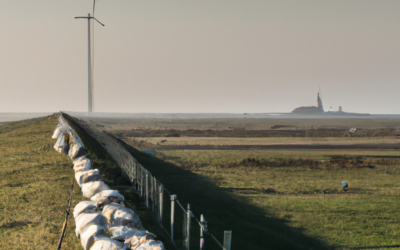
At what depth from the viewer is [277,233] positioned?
13.2 m

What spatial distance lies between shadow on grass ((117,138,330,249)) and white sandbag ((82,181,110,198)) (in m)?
2.74

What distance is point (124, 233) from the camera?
700 centimetres

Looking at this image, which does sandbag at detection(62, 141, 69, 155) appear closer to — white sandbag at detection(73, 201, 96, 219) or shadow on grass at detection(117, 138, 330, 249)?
shadow on grass at detection(117, 138, 330, 249)

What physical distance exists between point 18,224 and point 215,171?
792 inches

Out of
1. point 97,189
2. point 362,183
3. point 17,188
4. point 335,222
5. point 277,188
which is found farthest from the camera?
point 362,183

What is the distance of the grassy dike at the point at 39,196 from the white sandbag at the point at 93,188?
34 centimetres

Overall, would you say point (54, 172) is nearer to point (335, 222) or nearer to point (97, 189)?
point (97, 189)

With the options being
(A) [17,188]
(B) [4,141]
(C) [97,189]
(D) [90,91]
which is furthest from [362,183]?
(D) [90,91]

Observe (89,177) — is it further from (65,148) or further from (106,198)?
(65,148)

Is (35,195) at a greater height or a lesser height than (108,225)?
lesser

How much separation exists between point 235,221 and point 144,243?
8776 mm

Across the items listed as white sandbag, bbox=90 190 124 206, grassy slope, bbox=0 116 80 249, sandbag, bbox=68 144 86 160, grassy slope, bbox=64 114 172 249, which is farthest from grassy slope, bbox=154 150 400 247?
white sandbag, bbox=90 190 124 206

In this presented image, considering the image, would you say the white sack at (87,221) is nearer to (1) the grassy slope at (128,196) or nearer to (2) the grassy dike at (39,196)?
(2) the grassy dike at (39,196)

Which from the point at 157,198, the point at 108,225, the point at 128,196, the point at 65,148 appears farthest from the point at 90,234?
the point at 65,148
